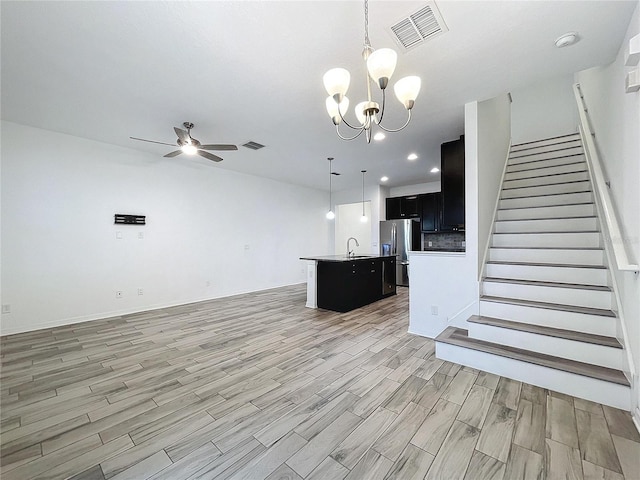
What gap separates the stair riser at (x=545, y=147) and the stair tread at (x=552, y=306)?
3705 millimetres

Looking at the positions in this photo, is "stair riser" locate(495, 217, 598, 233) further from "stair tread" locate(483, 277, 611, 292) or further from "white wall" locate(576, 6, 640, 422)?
"stair tread" locate(483, 277, 611, 292)

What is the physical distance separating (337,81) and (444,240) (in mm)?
5502

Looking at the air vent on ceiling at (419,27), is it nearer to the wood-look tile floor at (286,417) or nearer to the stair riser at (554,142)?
the wood-look tile floor at (286,417)

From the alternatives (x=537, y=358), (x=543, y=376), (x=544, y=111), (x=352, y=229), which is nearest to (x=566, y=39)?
A: (x=537, y=358)

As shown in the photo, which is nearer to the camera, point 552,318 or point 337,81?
point 337,81

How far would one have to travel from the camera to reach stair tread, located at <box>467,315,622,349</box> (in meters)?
2.18

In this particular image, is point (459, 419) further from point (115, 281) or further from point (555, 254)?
point (115, 281)

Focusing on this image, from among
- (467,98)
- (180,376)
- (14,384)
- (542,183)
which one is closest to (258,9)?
(467,98)

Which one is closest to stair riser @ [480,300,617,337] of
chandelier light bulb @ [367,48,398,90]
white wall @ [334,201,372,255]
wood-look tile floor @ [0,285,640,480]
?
wood-look tile floor @ [0,285,640,480]

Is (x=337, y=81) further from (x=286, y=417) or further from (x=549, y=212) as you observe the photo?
(x=549, y=212)

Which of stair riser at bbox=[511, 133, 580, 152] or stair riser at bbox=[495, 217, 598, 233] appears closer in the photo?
stair riser at bbox=[495, 217, 598, 233]

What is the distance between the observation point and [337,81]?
1676 millimetres

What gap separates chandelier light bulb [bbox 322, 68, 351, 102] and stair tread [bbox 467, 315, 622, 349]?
2.64 m

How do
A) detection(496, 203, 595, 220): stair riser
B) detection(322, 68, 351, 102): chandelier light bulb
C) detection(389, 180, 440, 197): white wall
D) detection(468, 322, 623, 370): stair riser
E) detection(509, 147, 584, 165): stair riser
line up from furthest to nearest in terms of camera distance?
detection(389, 180, 440, 197): white wall → detection(509, 147, 584, 165): stair riser → detection(496, 203, 595, 220): stair riser → detection(468, 322, 623, 370): stair riser → detection(322, 68, 351, 102): chandelier light bulb
